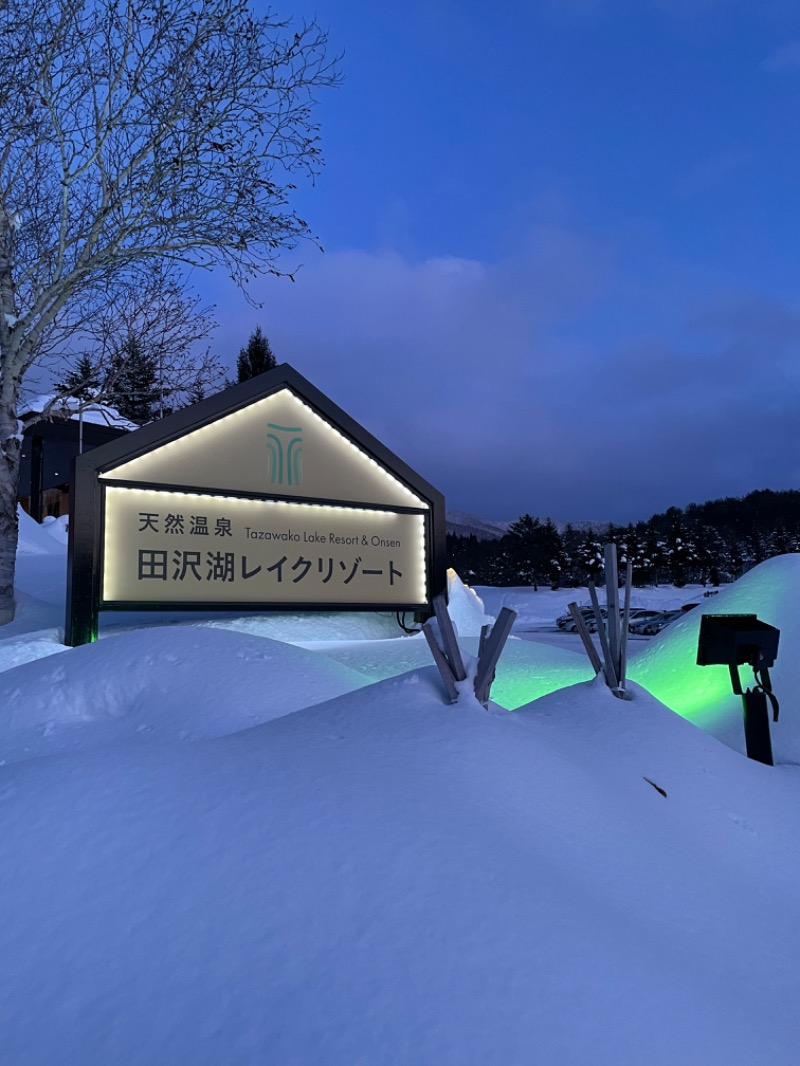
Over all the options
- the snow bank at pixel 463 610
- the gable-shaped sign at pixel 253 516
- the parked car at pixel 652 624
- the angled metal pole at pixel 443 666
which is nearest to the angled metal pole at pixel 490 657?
the angled metal pole at pixel 443 666

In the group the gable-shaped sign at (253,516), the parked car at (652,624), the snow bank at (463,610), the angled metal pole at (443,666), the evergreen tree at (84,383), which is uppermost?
the evergreen tree at (84,383)

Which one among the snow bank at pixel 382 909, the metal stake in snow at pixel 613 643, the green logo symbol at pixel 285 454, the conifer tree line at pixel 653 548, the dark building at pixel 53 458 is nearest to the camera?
the snow bank at pixel 382 909

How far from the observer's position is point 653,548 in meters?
52.8

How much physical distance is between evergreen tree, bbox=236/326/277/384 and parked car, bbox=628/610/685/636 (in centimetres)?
1858

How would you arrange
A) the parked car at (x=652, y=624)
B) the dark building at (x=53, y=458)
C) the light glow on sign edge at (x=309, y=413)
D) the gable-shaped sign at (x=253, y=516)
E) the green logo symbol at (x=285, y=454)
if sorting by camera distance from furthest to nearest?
the dark building at (x=53, y=458) → the parked car at (x=652, y=624) → the green logo symbol at (x=285, y=454) → the light glow on sign edge at (x=309, y=413) → the gable-shaped sign at (x=253, y=516)

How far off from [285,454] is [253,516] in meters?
1.07

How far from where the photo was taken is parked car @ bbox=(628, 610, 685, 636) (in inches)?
820

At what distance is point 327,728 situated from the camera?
3197mm

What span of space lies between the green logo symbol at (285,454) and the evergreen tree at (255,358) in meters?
20.9

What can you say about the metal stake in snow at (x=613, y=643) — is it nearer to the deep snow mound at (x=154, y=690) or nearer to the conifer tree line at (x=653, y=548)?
the deep snow mound at (x=154, y=690)

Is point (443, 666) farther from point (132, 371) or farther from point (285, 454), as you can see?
point (132, 371)

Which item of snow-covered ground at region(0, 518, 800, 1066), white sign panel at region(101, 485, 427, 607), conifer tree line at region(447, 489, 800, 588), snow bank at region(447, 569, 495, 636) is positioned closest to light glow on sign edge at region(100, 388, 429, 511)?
white sign panel at region(101, 485, 427, 607)

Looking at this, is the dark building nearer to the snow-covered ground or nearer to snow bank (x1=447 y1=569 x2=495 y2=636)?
snow bank (x1=447 y1=569 x2=495 y2=636)

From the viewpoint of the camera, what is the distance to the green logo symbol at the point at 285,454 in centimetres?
1001
